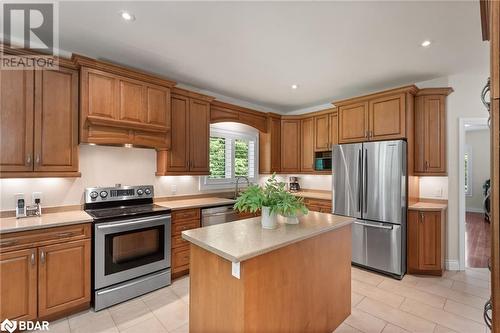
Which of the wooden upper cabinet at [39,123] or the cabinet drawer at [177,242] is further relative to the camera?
the cabinet drawer at [177,242]

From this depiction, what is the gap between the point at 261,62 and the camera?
3094mm

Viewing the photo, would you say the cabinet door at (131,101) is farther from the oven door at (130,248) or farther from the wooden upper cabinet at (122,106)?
the oven door at (130,248)

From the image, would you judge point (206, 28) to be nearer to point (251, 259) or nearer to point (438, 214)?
point (251, 259)

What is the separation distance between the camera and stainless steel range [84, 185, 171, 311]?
8.28ft

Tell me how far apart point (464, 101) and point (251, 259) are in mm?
3960

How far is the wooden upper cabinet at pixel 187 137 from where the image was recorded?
137 inches

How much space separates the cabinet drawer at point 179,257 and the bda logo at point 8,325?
1.49 m

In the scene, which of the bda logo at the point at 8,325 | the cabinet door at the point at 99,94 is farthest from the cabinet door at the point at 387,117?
the bda logo at the point at 8,325

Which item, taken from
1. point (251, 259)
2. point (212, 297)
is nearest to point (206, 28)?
point (251, 259)

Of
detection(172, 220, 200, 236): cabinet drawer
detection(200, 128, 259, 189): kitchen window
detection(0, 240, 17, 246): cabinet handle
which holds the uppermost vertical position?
detection(200, 128, 259, 189): kitchen window

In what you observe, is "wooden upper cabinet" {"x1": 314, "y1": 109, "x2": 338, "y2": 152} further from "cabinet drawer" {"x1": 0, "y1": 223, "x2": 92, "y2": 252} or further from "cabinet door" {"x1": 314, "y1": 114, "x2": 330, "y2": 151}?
"cabinet drawer" {"x1": 0, "y1": 223, "x2": 92, "y2": 252}

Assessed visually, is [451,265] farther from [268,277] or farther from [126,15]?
[126,15]

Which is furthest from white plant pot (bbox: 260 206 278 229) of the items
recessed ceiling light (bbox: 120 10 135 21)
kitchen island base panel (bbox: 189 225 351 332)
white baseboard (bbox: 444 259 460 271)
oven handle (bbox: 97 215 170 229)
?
white baseboard (bbox: 444 259 460 271)

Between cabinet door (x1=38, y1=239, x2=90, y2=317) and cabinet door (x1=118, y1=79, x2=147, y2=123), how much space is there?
1475 mm
